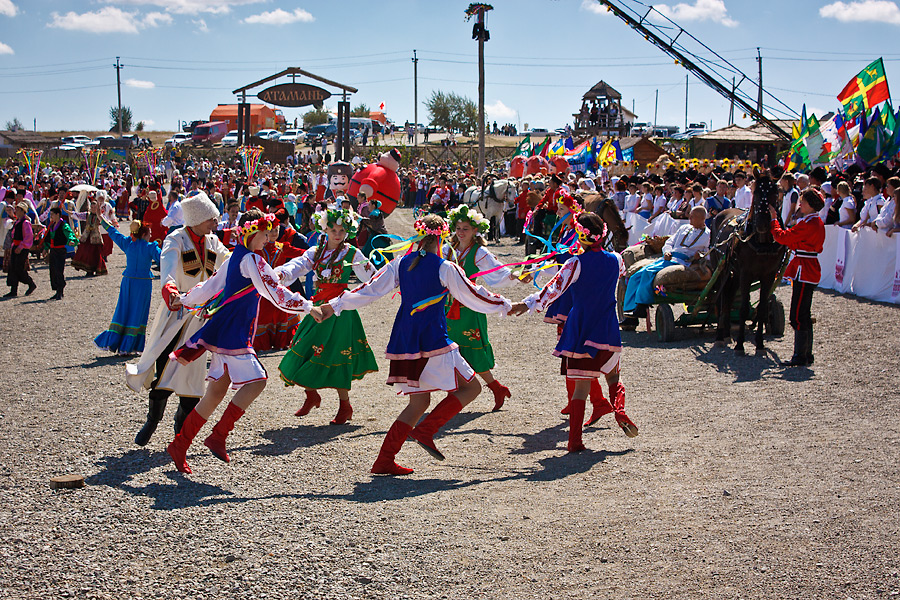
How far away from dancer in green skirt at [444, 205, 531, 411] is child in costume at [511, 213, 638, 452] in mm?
1045

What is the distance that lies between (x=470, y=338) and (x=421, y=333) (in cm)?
173

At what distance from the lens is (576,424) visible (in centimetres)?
615

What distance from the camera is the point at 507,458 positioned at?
615 cm

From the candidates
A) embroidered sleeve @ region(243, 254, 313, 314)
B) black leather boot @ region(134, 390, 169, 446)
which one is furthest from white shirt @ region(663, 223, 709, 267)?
black leather boot @ region(134, 390, 169, 446)

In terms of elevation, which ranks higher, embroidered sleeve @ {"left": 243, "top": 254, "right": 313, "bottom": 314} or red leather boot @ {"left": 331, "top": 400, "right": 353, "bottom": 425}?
embroidered sleeve @ {"left": 243, "top": 254, "right": 313, "bottom": 314}

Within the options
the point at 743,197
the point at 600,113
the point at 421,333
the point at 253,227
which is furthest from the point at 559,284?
the point at 600,113

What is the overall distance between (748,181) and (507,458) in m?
10.4

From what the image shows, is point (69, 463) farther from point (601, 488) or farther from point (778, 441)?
point (778, 441)

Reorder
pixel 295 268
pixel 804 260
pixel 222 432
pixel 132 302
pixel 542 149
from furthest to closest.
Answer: pixel 542 149 → pixel 132 302 → pixel 804 260 → pixel 295 268 → pixel 222 432

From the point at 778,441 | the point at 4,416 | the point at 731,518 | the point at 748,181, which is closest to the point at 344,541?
the point at 731,518

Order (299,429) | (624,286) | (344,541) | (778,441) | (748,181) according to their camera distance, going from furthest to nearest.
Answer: (748,181) < (624,286) < (299,429) < (778,441) < (344,541)

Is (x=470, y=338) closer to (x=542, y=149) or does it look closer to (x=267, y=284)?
(x=267, y=284)

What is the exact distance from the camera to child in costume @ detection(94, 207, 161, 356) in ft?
32.0

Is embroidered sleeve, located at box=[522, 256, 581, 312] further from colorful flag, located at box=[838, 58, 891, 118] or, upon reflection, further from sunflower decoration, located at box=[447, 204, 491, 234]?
colorful flag, located at box=[838, 58, 891, 118]
